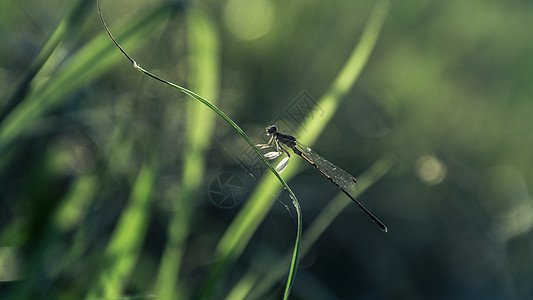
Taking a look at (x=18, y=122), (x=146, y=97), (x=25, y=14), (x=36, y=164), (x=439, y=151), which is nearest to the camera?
(x=18, y=122)

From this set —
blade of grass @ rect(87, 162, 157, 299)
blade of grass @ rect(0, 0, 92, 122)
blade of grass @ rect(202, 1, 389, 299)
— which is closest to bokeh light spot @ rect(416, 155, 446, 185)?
blade of grass @ rect(202, 1, 389, 299)

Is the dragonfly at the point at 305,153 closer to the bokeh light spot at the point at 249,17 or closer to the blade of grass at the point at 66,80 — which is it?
the blade of grass at the point at 66,80

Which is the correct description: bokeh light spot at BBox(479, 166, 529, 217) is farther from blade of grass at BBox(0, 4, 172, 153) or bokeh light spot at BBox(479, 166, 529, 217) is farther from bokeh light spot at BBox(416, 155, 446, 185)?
blade of grass at BBox(0, 4, 172, 153)

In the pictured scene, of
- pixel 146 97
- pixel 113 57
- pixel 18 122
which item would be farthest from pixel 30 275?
pixel 146 97

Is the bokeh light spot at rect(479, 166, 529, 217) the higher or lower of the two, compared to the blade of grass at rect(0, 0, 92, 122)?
higher

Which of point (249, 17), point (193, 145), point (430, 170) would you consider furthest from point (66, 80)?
point (249, 17)

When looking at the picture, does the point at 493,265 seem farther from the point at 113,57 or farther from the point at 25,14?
the point at 25,14

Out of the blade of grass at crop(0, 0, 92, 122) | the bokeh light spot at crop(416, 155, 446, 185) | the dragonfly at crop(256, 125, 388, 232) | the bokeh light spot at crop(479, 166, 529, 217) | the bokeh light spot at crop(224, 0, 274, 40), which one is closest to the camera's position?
the blade of grass at crop(0, 0, 92, 122)

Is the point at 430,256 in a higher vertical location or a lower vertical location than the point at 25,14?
higher
